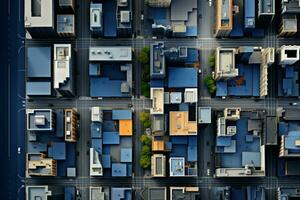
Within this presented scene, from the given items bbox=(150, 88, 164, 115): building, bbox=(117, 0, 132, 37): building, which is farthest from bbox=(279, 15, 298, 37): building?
bbox=(117, 0, 132, 37): building

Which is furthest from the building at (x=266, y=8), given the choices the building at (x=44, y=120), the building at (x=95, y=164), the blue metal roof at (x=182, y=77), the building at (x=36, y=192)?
the building at (x=36, y=192)

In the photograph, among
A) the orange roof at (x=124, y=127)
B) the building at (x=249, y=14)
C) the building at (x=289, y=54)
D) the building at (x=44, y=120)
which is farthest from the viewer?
the orange roof at (x=124, y=127)

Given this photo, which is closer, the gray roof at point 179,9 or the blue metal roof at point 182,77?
the blue metal roof at point 182,77

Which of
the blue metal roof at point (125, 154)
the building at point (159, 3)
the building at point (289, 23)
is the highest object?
the building at point (159, 3)

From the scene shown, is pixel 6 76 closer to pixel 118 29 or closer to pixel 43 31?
pixel 43 31

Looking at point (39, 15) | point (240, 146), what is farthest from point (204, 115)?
point (39, 15)

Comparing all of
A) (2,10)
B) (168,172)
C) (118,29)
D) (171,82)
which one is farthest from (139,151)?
(2,10)

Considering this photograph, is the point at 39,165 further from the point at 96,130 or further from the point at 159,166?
the point at 159,166

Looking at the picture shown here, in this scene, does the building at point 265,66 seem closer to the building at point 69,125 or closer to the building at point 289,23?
the building at point 289,23
